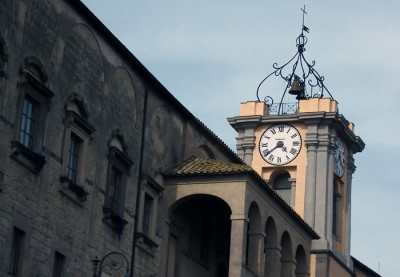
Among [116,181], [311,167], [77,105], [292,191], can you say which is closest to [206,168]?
[116,181]

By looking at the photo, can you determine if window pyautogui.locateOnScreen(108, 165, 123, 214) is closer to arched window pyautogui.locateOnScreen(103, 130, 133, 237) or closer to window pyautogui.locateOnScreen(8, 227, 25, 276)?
arched window pyautogui.locateOnScreen(103, 130, 133, 237)

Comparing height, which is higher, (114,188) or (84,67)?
(84,67)

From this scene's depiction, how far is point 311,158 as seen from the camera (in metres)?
56.6

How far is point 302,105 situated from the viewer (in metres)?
57.2

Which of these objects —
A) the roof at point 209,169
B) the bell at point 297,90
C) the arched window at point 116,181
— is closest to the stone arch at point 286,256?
the roof at point 209,169

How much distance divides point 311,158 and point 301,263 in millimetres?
14932

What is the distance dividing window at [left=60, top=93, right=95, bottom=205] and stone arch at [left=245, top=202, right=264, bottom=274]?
289 inches

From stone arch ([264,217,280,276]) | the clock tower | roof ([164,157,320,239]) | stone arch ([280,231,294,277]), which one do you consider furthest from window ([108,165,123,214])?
the clock tower

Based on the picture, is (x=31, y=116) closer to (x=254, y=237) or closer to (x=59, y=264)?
(x=59, y=264)

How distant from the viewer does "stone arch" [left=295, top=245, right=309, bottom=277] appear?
42.0 m

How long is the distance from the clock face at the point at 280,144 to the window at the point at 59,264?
27915 millimetres

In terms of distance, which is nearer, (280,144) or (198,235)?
(198,235)

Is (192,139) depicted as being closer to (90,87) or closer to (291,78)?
(90,87)

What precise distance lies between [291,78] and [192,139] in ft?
67.5
